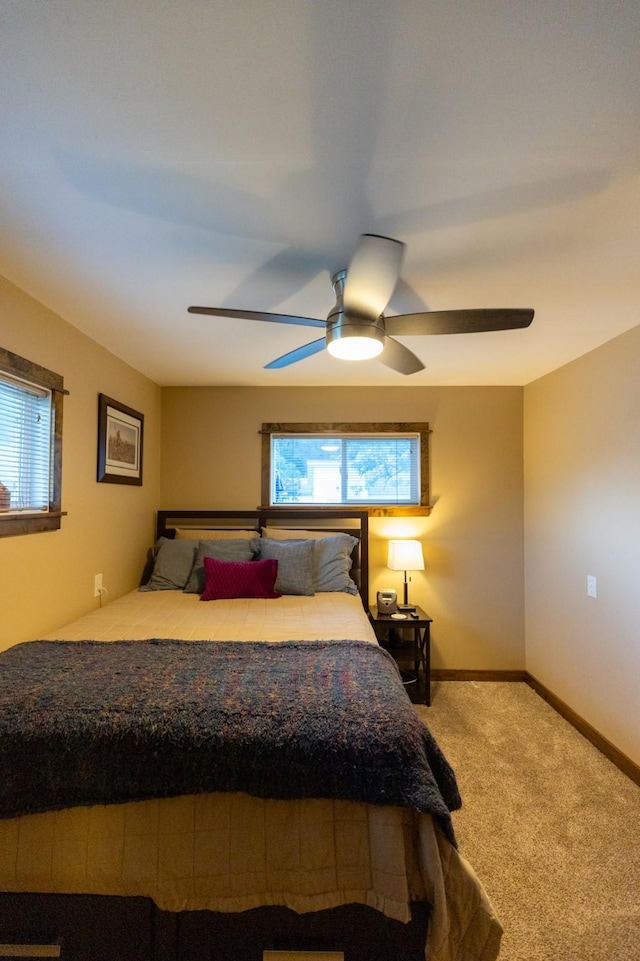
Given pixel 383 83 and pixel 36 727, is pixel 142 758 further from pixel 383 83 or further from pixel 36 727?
pixel 383 83

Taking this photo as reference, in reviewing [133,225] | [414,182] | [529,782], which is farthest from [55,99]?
[529,782]

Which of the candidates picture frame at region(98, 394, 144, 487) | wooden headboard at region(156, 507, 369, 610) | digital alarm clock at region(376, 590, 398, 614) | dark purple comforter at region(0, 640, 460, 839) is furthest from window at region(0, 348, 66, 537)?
digital alarm clock at region(376, 590, 398, 614)

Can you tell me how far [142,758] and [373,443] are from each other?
2887 millimetres

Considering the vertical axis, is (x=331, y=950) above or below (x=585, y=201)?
below

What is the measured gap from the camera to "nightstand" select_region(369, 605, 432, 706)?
3.08m

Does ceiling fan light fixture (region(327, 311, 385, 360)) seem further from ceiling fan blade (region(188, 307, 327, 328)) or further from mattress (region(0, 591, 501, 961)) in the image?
mattress (region(0, 591, 501, 961))

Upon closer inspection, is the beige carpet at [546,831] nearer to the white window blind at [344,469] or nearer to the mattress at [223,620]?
the mattress at [223,620]

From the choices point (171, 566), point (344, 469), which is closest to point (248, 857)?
point (171, 566)

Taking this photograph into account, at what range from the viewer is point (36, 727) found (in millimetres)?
1203

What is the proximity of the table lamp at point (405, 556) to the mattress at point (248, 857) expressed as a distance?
2150 millimetres

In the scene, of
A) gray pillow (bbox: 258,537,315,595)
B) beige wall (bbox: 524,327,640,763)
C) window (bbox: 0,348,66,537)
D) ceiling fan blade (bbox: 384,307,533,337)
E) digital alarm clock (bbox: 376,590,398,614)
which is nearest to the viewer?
ceiling fan blade (bbox: 384,307,533,337)

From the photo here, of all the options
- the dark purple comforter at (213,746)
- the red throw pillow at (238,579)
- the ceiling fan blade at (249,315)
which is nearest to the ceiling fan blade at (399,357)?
the ceiling fan blade at (249,315)

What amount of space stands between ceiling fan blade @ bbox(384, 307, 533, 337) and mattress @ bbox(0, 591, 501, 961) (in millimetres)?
1602

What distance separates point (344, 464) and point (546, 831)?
101 inches
